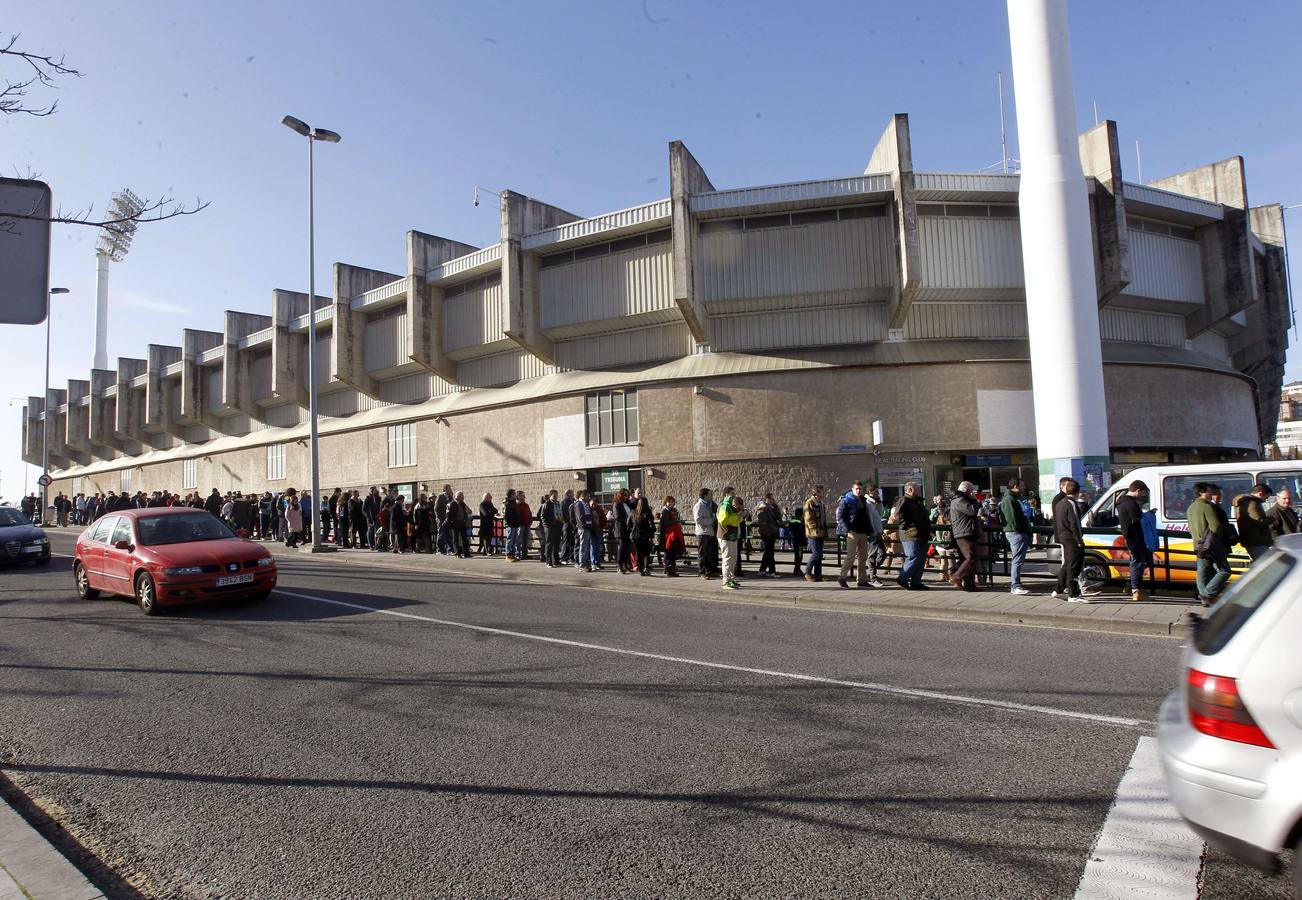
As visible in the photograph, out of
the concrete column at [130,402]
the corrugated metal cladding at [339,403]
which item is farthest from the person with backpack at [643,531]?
the concrete column at [130,402]

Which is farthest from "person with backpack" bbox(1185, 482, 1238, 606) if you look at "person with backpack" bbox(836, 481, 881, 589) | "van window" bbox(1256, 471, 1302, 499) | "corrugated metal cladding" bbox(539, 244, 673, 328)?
"corrugated metal cladding" bbox(539, 244, 673, 328)

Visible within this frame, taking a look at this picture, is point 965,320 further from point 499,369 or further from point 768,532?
point 499,369

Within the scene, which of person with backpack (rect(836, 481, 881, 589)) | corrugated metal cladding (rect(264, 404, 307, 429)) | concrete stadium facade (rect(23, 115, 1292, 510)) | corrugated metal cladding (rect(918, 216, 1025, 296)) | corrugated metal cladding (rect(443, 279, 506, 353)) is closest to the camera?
person with backpack (rect(836, 481, 881, 589))

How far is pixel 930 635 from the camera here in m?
8.77

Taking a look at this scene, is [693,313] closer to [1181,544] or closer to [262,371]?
[1181,544]

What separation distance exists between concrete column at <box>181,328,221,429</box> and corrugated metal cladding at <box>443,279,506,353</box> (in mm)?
22672

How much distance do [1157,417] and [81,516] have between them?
55550mm

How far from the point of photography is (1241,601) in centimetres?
320

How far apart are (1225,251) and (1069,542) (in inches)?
966

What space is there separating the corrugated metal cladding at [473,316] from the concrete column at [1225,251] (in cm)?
2627

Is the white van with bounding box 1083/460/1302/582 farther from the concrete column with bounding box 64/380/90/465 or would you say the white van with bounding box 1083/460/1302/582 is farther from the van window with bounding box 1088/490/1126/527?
the concrete column with bounding box 64/380/90/465

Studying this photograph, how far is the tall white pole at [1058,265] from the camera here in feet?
65.5

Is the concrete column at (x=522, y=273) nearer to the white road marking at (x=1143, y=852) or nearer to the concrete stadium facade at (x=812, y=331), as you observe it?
the concrete stadium facade at (x=812, y=331)

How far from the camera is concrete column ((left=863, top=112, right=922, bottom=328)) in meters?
23.4
